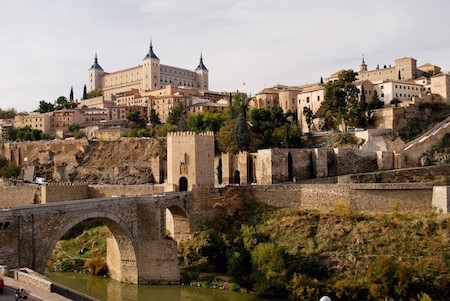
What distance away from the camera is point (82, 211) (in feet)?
67.6

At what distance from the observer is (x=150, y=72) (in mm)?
84312

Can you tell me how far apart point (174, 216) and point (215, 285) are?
229 inches

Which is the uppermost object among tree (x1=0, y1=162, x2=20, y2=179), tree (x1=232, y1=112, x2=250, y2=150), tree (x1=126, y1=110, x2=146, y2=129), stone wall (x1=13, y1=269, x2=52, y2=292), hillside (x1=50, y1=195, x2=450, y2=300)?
tree (x1=126, y1=110, x2=146, y2=129)

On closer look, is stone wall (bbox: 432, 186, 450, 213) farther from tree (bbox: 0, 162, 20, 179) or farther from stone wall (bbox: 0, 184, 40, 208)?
tree (bbox: 0, 162, 20, 179)

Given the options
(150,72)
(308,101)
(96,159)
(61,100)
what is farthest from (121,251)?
(61,100)

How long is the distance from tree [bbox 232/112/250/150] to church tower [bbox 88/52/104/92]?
205 feet

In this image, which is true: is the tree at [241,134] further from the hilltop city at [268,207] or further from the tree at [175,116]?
the tree at [175,116]

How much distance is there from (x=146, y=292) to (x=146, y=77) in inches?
2548

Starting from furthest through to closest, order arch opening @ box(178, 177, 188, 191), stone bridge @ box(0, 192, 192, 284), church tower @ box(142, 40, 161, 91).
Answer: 1. church tower @ box(142, 40, 161, 91)
2. arch opening @ box(178, 177, 188, 191)
3. stone bridge @ box(0, 192, 192, 284)

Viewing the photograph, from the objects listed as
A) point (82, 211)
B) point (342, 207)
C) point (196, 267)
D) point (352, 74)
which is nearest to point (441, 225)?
point (342, 207)

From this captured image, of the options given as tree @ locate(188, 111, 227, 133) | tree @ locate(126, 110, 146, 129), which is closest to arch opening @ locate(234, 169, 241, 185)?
tree @ locate(188, 111, 227, 133)

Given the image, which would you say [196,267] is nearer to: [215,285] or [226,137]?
[215,285]

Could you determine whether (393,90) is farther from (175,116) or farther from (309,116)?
(175,116)

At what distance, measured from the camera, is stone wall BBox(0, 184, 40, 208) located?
37.5m
